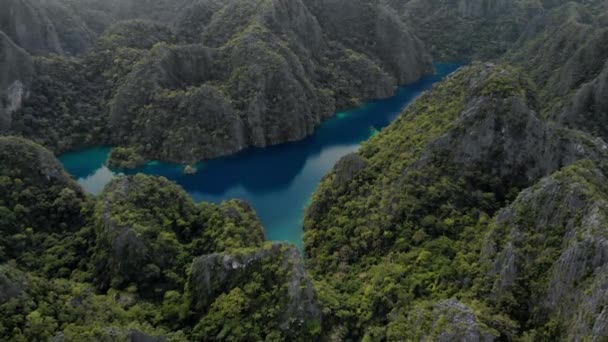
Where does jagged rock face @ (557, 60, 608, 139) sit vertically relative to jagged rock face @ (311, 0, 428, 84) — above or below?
below

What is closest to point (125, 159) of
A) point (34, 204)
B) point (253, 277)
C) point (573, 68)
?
point (34, 204)

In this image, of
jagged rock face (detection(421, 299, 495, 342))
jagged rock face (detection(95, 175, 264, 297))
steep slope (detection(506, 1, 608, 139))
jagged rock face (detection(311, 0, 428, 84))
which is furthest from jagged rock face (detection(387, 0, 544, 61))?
jagged rock face (detection(421, 299, 495, 342))

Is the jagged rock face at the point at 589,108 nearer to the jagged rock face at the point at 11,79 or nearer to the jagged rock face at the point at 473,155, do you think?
the jagged rock face at the point at 473,155

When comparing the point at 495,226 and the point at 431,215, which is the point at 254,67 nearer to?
the point at 431,215

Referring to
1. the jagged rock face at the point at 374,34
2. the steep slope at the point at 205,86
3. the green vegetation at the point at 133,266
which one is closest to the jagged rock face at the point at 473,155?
the green vegetation at the point at 133,266

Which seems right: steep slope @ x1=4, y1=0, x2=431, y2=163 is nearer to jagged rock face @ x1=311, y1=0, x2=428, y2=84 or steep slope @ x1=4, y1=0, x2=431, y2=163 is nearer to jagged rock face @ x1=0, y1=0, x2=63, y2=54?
jagged rock face @ x1=311, y1=0, x2=428, y2=84

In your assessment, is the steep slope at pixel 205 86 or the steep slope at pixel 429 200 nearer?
the steep slope at pixel 429 200
